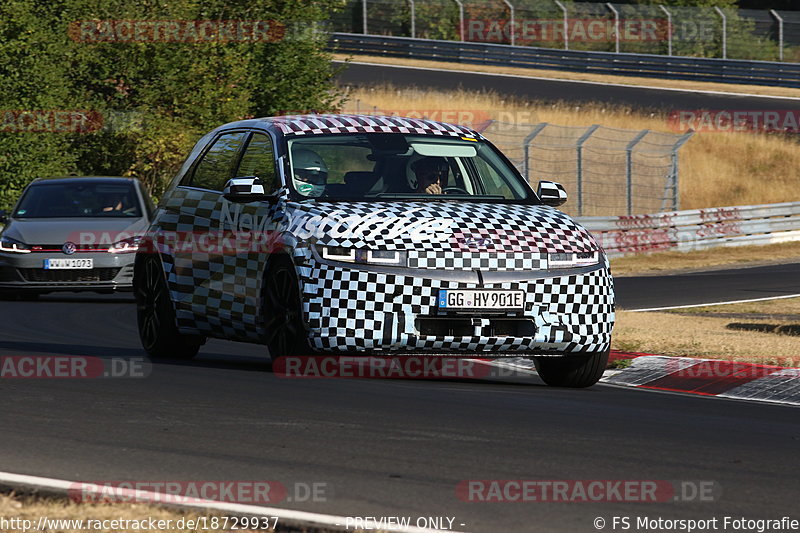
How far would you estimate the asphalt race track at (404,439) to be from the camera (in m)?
6.05

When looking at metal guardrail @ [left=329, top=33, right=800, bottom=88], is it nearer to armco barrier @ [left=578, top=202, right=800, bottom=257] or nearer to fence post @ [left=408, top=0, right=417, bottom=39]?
fence post @ [left=408, top=0, right=417, bottom=39]

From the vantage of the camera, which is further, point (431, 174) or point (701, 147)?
point (701, 147)

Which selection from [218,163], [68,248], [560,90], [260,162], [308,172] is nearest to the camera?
[308,172]

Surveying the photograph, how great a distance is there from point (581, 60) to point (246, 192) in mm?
46327

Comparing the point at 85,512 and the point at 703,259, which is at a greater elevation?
the point at 85,512

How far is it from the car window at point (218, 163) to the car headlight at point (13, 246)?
7.61 meters

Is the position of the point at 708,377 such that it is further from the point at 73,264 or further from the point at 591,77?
the point at 591,77

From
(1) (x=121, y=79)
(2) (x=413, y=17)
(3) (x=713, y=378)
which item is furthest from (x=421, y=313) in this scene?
(2) (x=413, y=17)

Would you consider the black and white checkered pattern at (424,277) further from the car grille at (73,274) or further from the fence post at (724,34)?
the fence post at (724,34)

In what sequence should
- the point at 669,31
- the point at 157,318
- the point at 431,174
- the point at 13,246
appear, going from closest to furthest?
the point at 431,174, the point at 157,318, the point at 13,246, the point at 669,31

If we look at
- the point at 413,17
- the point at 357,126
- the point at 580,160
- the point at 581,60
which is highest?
the point at 357,126

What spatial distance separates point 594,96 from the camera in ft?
160

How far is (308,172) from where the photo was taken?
10.0 metres

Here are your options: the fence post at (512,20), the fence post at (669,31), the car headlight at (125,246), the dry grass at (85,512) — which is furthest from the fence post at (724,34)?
the dry grass at (85,512)
